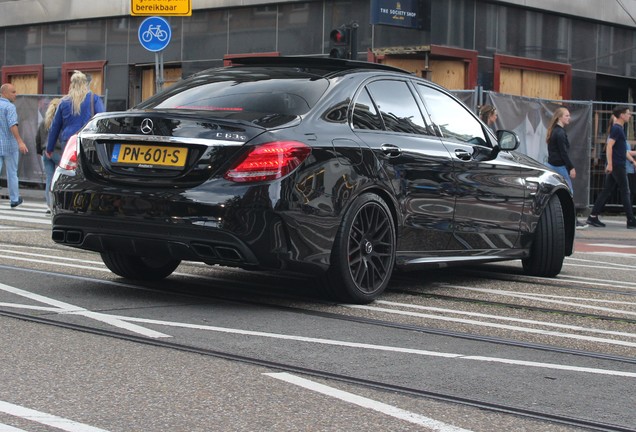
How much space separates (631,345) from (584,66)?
19956 mm

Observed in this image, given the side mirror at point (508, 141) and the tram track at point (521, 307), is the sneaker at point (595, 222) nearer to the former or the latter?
the side mirror at point (508, 141)

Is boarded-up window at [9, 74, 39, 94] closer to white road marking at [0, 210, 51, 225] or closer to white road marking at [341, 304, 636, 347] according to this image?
white road marking at [0, 210, 51, 225]

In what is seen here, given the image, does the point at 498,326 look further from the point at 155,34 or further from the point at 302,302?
the point at 155,34

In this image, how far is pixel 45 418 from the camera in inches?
178

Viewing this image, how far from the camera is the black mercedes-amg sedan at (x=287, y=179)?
7.33 m

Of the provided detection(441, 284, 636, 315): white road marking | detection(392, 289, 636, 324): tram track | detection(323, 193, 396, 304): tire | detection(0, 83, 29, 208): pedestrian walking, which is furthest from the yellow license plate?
detection(0, 83, 29, 208): pedestrian walking

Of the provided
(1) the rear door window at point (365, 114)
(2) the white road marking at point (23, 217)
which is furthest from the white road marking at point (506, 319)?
(2) the white road marking at point (23, 217)

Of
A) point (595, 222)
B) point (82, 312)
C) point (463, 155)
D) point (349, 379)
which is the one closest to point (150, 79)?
point (595, 222)

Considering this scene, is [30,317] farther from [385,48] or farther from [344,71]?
[385,48]

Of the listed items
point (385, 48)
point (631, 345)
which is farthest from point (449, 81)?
point (631, 345)

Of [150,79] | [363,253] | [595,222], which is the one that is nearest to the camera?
[363,253]

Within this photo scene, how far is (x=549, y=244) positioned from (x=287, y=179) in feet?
12.0

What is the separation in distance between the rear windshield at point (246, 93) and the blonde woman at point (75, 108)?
271 inches

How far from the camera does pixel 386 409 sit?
16.1 feet
